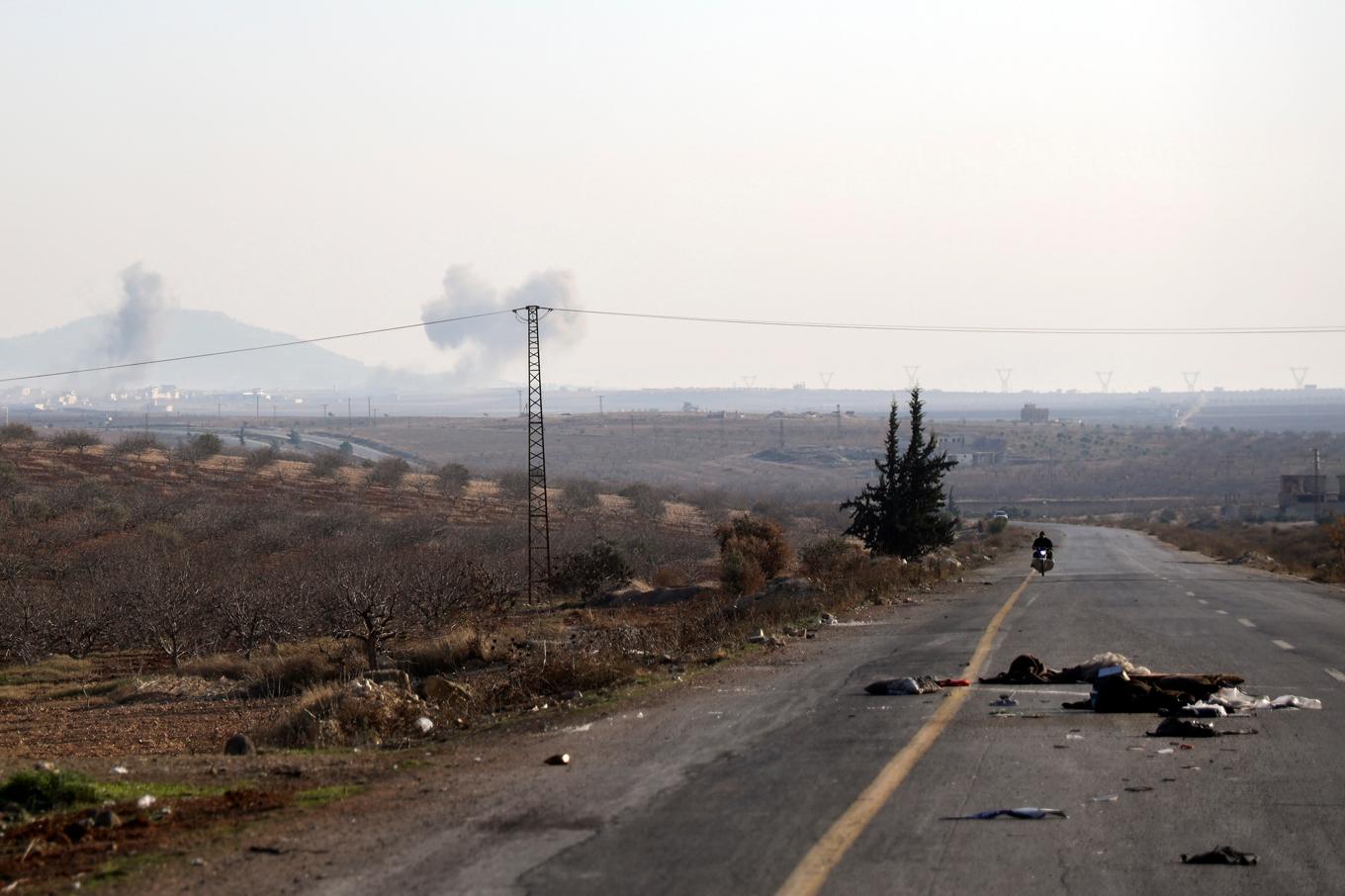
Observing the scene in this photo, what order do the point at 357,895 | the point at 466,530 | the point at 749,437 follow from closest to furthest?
the point at 357,895 → the point at 466,530 → the point at 749,437

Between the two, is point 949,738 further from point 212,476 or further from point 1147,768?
point 212,476

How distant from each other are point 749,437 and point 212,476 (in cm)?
12614

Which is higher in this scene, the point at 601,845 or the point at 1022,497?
the point at 601,845

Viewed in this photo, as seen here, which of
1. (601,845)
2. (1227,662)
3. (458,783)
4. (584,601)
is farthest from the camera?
(584,601)

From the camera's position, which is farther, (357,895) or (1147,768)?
(1147,768)

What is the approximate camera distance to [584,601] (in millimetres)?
39406

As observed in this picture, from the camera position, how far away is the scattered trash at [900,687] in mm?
12648

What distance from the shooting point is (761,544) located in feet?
144

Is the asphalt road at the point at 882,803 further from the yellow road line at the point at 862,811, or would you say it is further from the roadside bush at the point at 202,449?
the roadside bush at the point at 202,449

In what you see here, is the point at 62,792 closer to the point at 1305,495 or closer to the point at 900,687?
the point at 900,687

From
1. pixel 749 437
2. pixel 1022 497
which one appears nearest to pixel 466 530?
pixel 1022 497

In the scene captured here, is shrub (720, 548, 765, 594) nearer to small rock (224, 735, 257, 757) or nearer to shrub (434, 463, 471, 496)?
small rock (224, 735, 257, 757)

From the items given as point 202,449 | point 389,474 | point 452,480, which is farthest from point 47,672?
point 202,449

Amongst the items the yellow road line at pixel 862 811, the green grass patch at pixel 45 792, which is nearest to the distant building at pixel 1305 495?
the yellow road line at pixel 862 811
